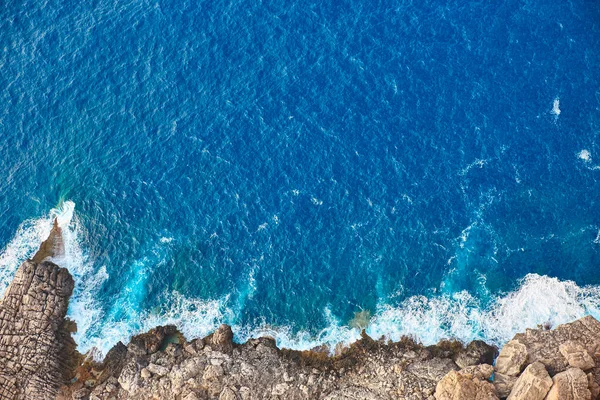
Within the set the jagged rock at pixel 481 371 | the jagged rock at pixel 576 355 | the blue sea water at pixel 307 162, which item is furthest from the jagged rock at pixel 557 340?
the jagged rock at pixel 481 371

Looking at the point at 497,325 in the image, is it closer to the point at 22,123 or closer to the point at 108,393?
the point at 108,393

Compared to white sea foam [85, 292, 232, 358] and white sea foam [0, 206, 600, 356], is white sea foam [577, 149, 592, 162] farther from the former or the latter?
white sea foam [85, 292, 232, 358]

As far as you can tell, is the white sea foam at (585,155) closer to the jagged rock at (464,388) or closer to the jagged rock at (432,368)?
the jagged rock at (432,368)

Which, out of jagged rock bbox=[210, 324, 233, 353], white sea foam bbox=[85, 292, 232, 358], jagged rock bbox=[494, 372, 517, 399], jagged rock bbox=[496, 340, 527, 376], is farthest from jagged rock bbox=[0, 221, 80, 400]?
jagged rock bbox=[496, 340, 527, 376]

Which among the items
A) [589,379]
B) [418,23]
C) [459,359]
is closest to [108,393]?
[459,359]

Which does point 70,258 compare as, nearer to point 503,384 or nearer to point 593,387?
point 503,384

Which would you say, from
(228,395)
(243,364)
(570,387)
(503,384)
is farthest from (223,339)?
(570,387)

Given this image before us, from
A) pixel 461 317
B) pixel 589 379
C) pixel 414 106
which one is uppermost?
pixel 414 106
